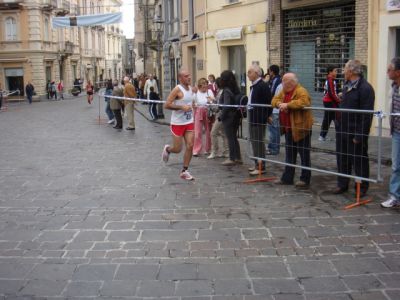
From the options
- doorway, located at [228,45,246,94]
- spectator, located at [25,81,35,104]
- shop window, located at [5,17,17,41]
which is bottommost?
spectator, located at [25,81,35,104]

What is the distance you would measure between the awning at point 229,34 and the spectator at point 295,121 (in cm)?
1231

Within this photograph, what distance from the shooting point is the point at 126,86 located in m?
18.1

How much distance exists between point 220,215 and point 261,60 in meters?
13.0

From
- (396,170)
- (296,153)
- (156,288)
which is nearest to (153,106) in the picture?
(296,153)

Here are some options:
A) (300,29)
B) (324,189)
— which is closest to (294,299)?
(324,189)

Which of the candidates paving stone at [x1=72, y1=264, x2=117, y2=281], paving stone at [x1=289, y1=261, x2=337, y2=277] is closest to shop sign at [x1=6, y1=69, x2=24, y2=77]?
paving stone at [x1=72, y1=264, x2=117, y2=281]

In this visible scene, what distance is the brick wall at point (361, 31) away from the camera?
1394cm

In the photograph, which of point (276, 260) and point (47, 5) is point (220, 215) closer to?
point (276, 260)

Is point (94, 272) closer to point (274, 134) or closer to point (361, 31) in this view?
point (274, 134)

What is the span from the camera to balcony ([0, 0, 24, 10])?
46.6 metres

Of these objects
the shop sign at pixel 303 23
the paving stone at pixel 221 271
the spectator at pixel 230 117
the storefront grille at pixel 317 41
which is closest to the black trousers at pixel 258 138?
the spectator at pixel 230 117

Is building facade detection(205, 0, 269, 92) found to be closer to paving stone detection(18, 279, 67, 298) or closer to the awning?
the awning

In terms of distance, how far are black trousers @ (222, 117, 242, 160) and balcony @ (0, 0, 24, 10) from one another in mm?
41108

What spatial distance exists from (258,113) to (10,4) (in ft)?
140
